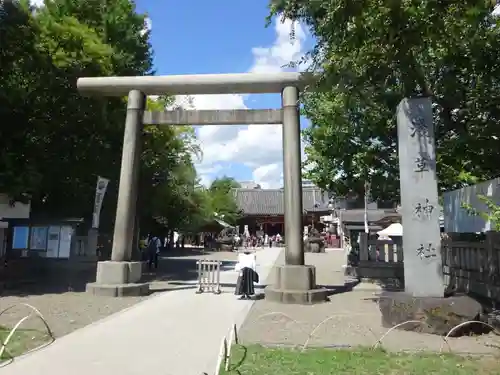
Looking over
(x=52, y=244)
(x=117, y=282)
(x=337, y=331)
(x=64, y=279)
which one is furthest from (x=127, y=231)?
(x=337, y=331)

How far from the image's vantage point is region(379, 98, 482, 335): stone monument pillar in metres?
7.90

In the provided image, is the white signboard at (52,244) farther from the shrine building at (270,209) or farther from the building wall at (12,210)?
the shrine building at (270,209)

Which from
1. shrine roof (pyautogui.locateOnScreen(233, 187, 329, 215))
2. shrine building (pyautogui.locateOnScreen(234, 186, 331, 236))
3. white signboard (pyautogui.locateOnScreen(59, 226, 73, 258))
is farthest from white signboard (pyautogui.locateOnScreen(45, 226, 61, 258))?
shrine roof (pyautogui.locateOnScreen(233, 187, 329, 215))

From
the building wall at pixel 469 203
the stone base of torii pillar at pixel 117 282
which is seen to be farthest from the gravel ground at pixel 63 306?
the building wall at pixel 469 203

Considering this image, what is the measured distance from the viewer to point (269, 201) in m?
57.3

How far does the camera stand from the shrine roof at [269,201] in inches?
2074

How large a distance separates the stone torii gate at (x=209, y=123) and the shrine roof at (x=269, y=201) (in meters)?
37.9

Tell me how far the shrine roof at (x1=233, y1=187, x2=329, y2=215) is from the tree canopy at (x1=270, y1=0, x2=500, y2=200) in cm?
3617

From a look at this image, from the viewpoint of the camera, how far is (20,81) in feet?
47.4

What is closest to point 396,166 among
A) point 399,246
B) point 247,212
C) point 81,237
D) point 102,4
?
point 399,246

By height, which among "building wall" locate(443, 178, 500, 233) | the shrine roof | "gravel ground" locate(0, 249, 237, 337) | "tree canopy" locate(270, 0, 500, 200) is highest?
the shrine roof

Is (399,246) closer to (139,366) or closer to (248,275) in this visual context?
(248,275)

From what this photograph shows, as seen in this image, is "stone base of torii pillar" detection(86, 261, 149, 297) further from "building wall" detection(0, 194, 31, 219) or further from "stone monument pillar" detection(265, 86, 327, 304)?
"building wall" detection(0, 194, 31, 219)

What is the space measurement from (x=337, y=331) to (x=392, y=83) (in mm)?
5683
